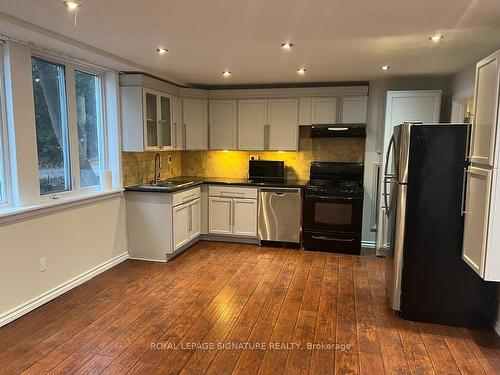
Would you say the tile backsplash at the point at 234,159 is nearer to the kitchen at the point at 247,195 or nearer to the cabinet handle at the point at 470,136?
the kitchen at the point at 247,195

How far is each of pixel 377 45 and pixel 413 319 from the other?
2.35m

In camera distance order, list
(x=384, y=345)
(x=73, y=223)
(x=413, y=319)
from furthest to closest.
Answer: (x=73, y=223), (x=413, y=319), (x=384, y=345)

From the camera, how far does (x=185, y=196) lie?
473 centimetres

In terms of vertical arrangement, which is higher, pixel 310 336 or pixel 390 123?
pixel 390 123

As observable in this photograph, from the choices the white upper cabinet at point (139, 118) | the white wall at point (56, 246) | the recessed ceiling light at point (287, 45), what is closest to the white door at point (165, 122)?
the white upper cabinet at point (139, 118)

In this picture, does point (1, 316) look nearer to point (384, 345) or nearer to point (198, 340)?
point (198, 340)

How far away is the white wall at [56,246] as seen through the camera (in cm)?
294

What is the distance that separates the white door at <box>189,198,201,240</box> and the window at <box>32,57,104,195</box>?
1284 mm

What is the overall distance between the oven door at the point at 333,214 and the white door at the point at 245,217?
0.74m

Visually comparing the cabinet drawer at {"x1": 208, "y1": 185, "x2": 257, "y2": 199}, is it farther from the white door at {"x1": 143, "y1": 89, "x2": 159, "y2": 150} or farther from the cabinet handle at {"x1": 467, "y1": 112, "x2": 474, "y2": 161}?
the cabinet handle at {"x1": 467, "y1": 112, "x2": 474, "y2": 161}

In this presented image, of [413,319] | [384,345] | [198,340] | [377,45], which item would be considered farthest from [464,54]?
[198,340]

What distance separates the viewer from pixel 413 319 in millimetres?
3074

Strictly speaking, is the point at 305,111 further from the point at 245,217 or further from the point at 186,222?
the point at 186,222

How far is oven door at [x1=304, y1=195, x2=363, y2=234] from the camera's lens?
187 inches
